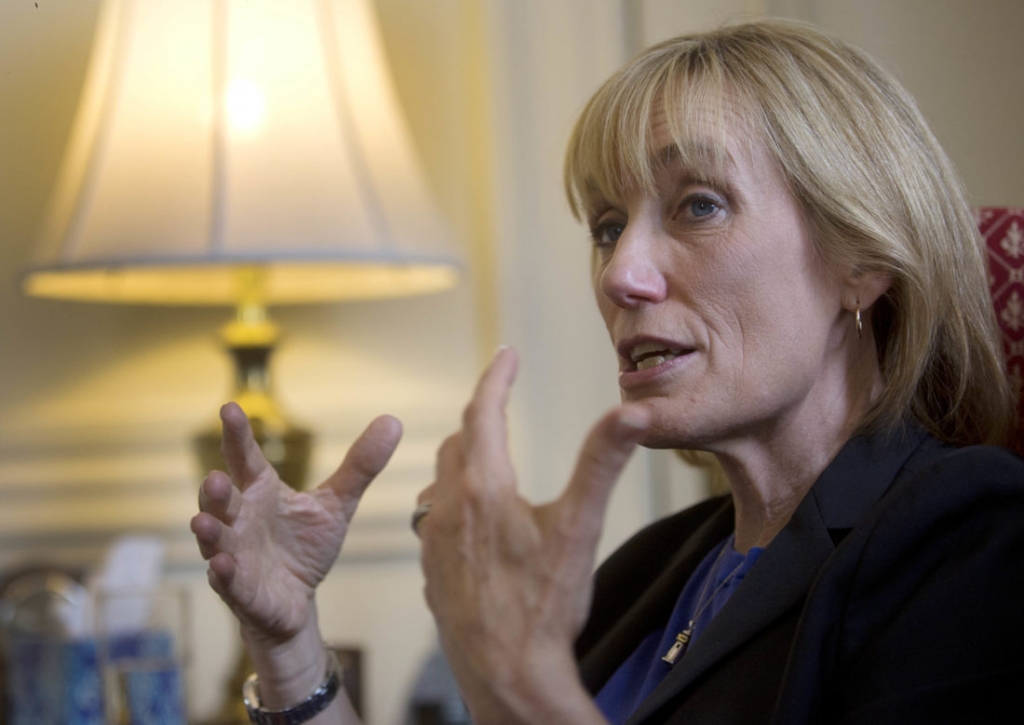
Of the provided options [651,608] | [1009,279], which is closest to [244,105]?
[651,608]

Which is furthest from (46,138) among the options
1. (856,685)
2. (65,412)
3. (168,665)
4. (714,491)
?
(856,685)

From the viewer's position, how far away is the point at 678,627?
1.09 m

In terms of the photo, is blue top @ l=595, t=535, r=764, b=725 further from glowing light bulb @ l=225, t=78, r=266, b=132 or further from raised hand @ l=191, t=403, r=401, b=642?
glowing light bulb @ l=225, t=78, r=266, b=132

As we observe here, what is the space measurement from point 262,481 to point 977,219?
0.75m

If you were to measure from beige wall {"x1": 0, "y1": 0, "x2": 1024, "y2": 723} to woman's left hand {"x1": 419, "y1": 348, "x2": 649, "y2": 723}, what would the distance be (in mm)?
1046

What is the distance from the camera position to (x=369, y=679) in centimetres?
187

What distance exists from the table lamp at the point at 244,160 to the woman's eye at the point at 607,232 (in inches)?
18.7

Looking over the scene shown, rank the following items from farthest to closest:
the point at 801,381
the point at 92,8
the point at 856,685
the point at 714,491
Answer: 1. the point at 92,8
2. the point at 714,491
3. the point at 801,381
4. the point at 856,685

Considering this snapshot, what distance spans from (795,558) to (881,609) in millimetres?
120

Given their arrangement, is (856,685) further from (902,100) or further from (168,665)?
(168,665)

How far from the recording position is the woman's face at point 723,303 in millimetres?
956

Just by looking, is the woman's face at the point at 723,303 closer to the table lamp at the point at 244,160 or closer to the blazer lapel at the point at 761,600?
the blazer lapel at the point at 761,600

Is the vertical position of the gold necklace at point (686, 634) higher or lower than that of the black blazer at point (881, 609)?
lower

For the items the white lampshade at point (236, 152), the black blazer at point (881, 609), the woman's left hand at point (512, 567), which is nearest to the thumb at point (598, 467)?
the woman's left hand at point (512, 567)
